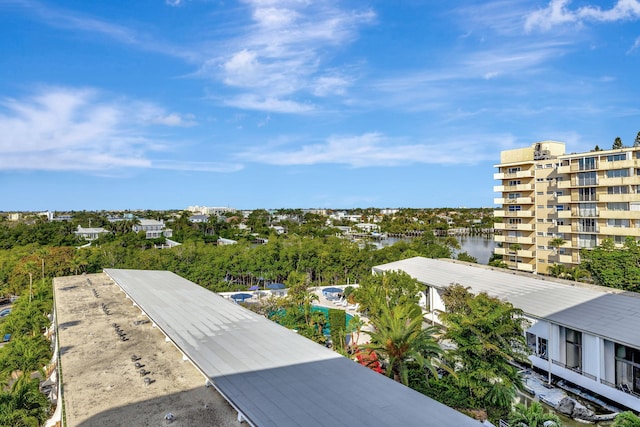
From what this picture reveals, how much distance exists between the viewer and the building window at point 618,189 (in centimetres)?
3731

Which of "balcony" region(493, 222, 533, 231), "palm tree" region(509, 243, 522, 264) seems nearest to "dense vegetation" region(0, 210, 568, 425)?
"palm tree" region(509, 243, 522, 264)

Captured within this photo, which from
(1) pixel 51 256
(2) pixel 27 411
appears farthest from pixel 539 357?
(1) pixel 51 256

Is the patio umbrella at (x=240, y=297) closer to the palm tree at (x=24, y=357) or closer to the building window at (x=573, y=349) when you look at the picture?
the palm tree at (x=24, y=357)

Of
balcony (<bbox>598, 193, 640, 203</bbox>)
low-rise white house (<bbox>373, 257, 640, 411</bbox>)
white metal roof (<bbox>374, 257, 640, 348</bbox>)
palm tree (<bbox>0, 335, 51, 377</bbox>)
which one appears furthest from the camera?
balcony (<bbox>598, 193, 640, 203</bbox>)

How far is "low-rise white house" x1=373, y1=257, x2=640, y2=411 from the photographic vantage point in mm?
16531

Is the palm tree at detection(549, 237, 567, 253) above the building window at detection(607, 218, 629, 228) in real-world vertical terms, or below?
below

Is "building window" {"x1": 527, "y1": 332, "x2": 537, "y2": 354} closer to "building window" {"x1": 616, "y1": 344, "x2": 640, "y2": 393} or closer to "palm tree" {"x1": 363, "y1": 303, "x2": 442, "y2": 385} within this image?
"building window" {"x1": 616, "y1": 344, "x2": 640, "y2": 393}

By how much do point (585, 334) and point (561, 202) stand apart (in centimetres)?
2892

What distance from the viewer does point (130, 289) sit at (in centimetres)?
2548

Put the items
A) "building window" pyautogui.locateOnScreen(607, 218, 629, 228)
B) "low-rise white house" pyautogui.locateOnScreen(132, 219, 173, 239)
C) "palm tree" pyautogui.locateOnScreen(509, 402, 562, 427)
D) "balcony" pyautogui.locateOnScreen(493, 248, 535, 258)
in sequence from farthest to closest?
"low-rise white house" pyautogui.locateOnScreen(132, 219, 173, 239) → "balcony" pyautogui.locateOnScreen(493, 248, 535, 258) → "building window" pyautogui.locateOnScreen(607, 218, 629, 228) → "palm tree" pyautogui.locateOnScreen(509, 402, 562, 427)

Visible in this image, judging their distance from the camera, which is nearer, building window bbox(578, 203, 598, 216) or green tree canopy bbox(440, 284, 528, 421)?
green tree canopy bbox(440, 284, 528, 421)

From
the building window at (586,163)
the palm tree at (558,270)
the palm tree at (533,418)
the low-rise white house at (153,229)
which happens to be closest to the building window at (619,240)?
the palm tree at (558,270)

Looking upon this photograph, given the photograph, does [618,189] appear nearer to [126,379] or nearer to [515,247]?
[515,247]

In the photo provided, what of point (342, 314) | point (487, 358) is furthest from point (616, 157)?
point (487, 358)
